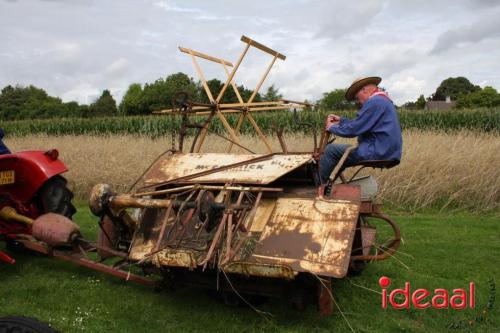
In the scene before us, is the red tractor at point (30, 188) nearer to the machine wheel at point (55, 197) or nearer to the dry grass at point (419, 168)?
the machine wheel at point (55, 197)

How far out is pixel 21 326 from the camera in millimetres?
2100

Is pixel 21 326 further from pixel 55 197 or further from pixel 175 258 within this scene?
pixel 55 197

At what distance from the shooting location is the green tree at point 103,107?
44.6m

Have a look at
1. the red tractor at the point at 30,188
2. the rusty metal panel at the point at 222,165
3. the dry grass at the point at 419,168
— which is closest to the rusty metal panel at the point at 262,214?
the rusty metal panel at the point at 222,165

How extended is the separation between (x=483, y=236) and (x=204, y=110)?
379 cm

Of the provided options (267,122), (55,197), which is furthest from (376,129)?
(267,122)

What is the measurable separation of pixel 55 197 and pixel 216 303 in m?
2.07

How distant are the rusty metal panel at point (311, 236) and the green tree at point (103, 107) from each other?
1647 inches

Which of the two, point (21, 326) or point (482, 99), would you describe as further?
point (482, 99)

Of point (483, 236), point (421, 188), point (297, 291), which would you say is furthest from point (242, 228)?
point (421, 188)

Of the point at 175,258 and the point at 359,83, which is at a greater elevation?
the point at 359,83

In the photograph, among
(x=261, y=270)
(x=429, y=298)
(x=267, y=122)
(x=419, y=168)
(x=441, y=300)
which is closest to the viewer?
(x=261, y=270)

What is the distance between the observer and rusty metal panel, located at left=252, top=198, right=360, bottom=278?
2.95 meters

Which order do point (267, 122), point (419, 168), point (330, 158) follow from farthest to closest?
point (267, 122) < point (419, 168) < point (330, 158)
